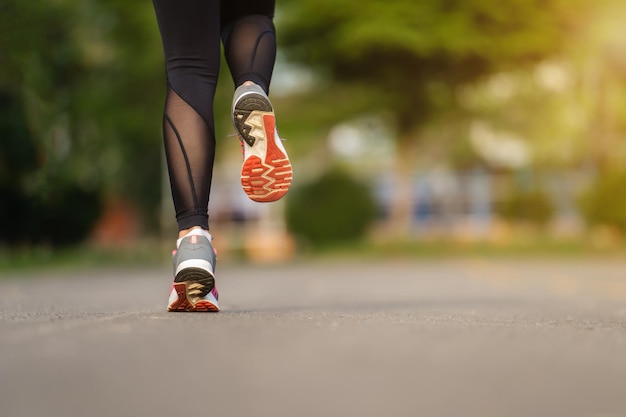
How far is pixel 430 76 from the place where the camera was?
19.8m

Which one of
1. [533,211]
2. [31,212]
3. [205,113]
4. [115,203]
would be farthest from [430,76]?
[205,113]

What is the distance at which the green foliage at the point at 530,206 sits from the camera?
2344 centimetres

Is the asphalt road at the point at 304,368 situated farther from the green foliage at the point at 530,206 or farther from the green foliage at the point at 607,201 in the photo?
the green foliage at the point at 530,206

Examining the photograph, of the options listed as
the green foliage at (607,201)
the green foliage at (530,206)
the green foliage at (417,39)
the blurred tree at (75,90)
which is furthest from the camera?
the green foliage at (530,206)

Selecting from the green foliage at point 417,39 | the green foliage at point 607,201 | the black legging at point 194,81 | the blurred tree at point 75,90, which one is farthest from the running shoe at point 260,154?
the green foliage at point 607,201

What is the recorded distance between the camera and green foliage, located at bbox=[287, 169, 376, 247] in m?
17.5

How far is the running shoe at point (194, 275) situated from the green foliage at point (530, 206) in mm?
21518

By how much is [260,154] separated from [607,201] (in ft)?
50.0

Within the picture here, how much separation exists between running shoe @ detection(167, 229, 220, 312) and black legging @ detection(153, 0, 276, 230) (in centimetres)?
7

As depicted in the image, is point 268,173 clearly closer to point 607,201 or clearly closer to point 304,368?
point 304,368

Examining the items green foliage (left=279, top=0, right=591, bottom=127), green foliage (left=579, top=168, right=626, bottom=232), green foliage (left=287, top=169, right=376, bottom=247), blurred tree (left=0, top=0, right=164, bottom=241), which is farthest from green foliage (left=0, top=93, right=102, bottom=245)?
green foliage (left=579, top=168, right=626, bottom=232)

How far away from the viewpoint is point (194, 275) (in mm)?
2609

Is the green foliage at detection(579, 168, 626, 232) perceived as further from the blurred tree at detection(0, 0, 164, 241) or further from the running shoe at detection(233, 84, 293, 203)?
the running shoe at detection(233, 84, 293, 203)

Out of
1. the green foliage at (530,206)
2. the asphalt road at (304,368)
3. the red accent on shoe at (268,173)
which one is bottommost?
the asphalt road at (304,368)
